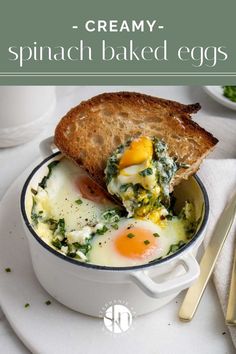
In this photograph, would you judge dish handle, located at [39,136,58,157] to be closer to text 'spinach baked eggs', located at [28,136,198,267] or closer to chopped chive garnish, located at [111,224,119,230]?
text 'spinach baked eggs', located at [28,136,198,267]

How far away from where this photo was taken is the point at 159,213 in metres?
1.78

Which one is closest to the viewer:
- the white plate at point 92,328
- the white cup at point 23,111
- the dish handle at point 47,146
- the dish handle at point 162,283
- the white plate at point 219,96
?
the dish handle at point 162,283

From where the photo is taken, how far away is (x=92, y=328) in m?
1.69

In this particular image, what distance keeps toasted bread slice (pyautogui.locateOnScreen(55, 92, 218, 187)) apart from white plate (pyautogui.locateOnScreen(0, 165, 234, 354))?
1.26ft

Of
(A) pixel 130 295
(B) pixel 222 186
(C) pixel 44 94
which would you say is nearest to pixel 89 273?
(A) pixel 130 295

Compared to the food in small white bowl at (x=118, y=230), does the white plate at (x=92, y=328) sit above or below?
below

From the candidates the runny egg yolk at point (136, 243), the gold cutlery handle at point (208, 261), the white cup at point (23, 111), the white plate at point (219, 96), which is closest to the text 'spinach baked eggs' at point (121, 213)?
the runny egg yolk at point (136, 243)

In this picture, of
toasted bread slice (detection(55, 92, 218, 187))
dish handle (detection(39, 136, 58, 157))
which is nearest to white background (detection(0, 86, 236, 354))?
dish handle (detection(39, 136, 58, 157))

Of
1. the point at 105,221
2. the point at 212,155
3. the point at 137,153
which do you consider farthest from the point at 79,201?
the point at 212,155

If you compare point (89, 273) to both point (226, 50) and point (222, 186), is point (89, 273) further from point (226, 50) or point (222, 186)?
point (226, 50)

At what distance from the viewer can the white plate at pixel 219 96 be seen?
249cm

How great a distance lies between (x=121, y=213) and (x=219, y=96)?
93 centimetres

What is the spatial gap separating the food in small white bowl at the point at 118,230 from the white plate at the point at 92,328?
4cm

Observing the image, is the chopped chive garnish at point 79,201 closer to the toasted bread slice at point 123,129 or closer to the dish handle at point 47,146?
the toasted bread slice at point 123,129
